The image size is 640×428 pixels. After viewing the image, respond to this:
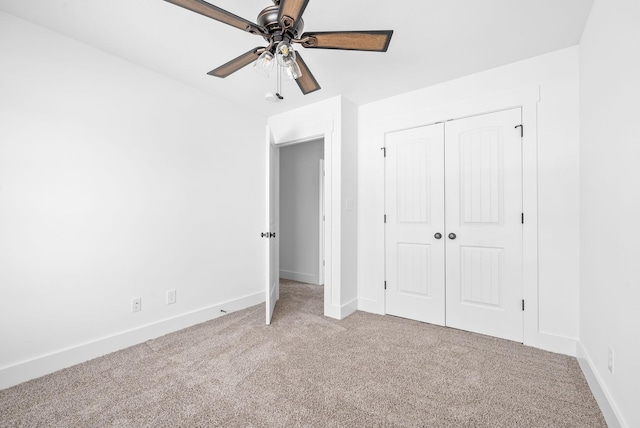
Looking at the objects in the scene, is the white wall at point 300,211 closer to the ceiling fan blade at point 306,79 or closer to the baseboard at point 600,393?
the ceiling fan blade at point 306,79

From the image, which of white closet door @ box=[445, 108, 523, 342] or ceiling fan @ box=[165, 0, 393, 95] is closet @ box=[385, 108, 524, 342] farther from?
ceiling fan @ box=[165, 0, 393, 95]

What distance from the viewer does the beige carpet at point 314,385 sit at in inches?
59.5

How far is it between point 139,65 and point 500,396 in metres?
3.64

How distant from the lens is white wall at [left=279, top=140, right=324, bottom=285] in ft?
15.1

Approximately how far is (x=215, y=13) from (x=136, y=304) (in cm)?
232

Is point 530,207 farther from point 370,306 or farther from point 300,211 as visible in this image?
point 300,211

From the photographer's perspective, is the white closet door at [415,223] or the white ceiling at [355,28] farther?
the white closet door at [415,223]

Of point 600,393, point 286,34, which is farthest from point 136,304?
point 600,393

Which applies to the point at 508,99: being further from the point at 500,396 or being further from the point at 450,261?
the point at 500,396

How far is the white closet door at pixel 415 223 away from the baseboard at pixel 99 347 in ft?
6.22

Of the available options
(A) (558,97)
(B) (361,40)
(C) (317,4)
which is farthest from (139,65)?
(A) (558,97)

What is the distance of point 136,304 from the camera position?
2.45 meters

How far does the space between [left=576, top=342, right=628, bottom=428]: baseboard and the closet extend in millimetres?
452

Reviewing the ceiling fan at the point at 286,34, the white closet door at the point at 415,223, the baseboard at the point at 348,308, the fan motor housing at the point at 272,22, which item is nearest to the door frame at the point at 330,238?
the baseboard at the point at 348,308
